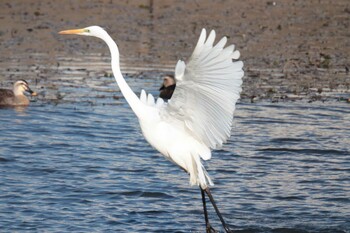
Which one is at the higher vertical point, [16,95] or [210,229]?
[16,95]

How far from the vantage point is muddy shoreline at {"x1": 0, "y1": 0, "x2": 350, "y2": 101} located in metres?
14.9

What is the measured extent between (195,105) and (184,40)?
1217 centimetres

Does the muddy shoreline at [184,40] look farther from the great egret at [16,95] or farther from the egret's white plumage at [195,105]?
the egret's white plumage at [195,105]

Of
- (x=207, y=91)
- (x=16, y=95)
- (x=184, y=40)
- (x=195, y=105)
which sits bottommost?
(x=16, y=95)

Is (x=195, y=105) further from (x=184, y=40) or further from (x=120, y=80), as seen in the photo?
(x=184, y=40)

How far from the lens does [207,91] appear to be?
6398 millimetres

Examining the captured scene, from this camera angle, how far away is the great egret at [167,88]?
44.5ft

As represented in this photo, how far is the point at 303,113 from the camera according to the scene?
1272 centimetres

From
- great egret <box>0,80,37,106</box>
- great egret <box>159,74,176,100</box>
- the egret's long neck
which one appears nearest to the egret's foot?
the egret's long neck

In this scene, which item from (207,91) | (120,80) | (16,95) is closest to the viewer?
(207,91)

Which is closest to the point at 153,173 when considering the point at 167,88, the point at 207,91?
the point at 207,91

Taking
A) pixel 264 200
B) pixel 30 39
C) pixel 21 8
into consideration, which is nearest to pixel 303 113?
pixel 264 200

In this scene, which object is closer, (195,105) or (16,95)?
(195,105)

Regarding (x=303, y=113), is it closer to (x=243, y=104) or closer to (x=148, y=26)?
(x=243, y=104)
